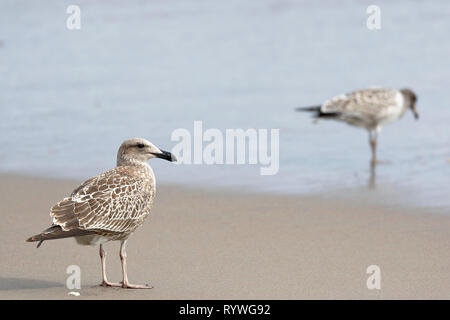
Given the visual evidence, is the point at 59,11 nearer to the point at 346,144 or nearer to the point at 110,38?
the point at 110,38

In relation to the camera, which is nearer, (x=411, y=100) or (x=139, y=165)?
(x=139, y=165)

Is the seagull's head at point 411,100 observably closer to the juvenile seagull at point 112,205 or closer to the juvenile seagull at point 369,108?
the juvenile seagull at point 369,108

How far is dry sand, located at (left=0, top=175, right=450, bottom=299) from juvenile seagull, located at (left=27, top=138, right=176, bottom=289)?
1.19 feet

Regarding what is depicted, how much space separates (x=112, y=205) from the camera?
5.80m

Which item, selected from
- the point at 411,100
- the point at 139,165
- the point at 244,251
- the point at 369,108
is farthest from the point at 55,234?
the point at 411,100

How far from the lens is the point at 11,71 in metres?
13.9

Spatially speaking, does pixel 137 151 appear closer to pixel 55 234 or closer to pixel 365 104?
pixel 55 234

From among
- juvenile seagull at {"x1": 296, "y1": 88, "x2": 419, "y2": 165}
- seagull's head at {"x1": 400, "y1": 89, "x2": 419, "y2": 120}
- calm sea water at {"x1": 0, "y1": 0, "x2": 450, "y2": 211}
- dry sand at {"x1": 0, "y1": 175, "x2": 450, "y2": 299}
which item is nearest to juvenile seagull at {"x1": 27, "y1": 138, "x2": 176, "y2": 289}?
dry sand at {"x1": 0, "y1": 175, "x2": 450, "y2": 299}

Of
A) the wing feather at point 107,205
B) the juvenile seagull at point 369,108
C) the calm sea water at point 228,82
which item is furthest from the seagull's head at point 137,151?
the juvenile seagull at point 369,108

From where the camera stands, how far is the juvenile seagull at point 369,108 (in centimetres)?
1100

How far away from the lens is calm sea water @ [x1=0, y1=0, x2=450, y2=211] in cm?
930

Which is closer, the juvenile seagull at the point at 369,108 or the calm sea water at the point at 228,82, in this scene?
the calm sea water at the point at 228,82

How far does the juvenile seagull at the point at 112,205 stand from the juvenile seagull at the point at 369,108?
506cm

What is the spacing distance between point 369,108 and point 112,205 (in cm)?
601
